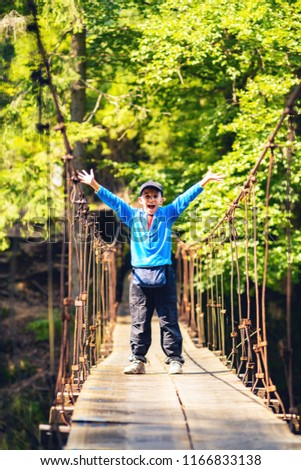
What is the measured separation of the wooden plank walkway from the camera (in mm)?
3488

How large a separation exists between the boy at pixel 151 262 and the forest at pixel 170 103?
13.8ft

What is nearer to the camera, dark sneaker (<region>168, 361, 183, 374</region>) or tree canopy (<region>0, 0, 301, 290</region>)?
dark sneaker (<region>168, 361, 183, 374</region>)

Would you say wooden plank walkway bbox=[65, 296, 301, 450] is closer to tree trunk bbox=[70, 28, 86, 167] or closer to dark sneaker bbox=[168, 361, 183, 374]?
dark sneaker bbox=[168, 361, 183, 374]

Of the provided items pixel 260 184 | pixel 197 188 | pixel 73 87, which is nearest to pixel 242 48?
pixel 260 184

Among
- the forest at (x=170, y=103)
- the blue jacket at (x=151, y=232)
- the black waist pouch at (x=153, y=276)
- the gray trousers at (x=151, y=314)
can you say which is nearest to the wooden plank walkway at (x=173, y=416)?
the gray trousers at (x=151, y=314)

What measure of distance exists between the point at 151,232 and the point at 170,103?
336 inches

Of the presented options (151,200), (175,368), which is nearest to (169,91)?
(151,200)

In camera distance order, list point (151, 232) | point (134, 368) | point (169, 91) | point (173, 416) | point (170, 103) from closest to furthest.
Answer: point (173, 416) → point (151, 232) → point (134, 368) → point (169, 91) → point (170, 103)

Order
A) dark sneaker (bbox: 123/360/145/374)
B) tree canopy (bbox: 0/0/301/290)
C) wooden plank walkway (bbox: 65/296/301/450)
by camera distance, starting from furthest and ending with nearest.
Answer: tree canopy (bbox: 0/0/301/290), dark sneaker (bbox: 123/360/145/374), wooden plank walkway (bbox: 65/296/301/450)

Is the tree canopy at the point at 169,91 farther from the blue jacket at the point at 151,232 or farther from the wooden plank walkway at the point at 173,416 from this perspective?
the wooden plank walkway at the point at 173,416

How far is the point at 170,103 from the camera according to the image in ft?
45.2

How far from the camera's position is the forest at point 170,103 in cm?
1132

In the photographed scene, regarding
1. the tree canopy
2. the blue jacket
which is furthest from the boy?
the tree canopy

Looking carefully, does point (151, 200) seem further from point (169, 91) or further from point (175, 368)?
point (169, 91)
